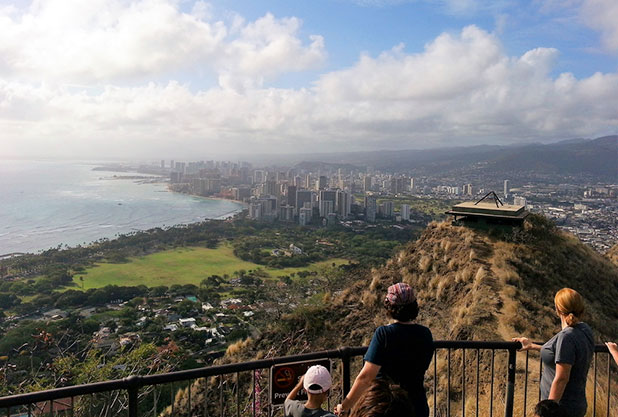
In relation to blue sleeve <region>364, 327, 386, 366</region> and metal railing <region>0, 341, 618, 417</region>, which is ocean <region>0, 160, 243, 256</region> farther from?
blue sleeve <region>364, 327, 386, 366</region>

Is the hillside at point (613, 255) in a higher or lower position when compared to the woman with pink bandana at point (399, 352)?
lower

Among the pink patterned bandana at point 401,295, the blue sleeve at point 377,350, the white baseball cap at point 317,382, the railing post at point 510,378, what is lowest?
the railing post at point 510,378

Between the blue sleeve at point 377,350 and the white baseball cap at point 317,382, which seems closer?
the white baseball cap at point 317,382

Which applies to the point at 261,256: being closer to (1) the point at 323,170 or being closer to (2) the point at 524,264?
(2) the point at 524,264

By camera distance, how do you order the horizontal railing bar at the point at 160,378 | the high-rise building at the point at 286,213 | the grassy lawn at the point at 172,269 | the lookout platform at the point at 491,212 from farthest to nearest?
the high-rise building at the point at 286,213
the grassy lawn at the point at 172,269
the lookout platform at the point at 491,212
the horizontal railing bar at the point at 160,378

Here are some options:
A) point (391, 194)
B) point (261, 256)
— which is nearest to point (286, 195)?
point (391, 194)

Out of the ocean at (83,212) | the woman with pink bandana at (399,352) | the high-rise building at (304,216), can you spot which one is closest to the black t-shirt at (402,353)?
the woman with pink bandana at (399,352)

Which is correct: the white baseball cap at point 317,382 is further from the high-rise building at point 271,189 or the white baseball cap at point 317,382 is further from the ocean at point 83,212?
the high-rise building at point 271,189
